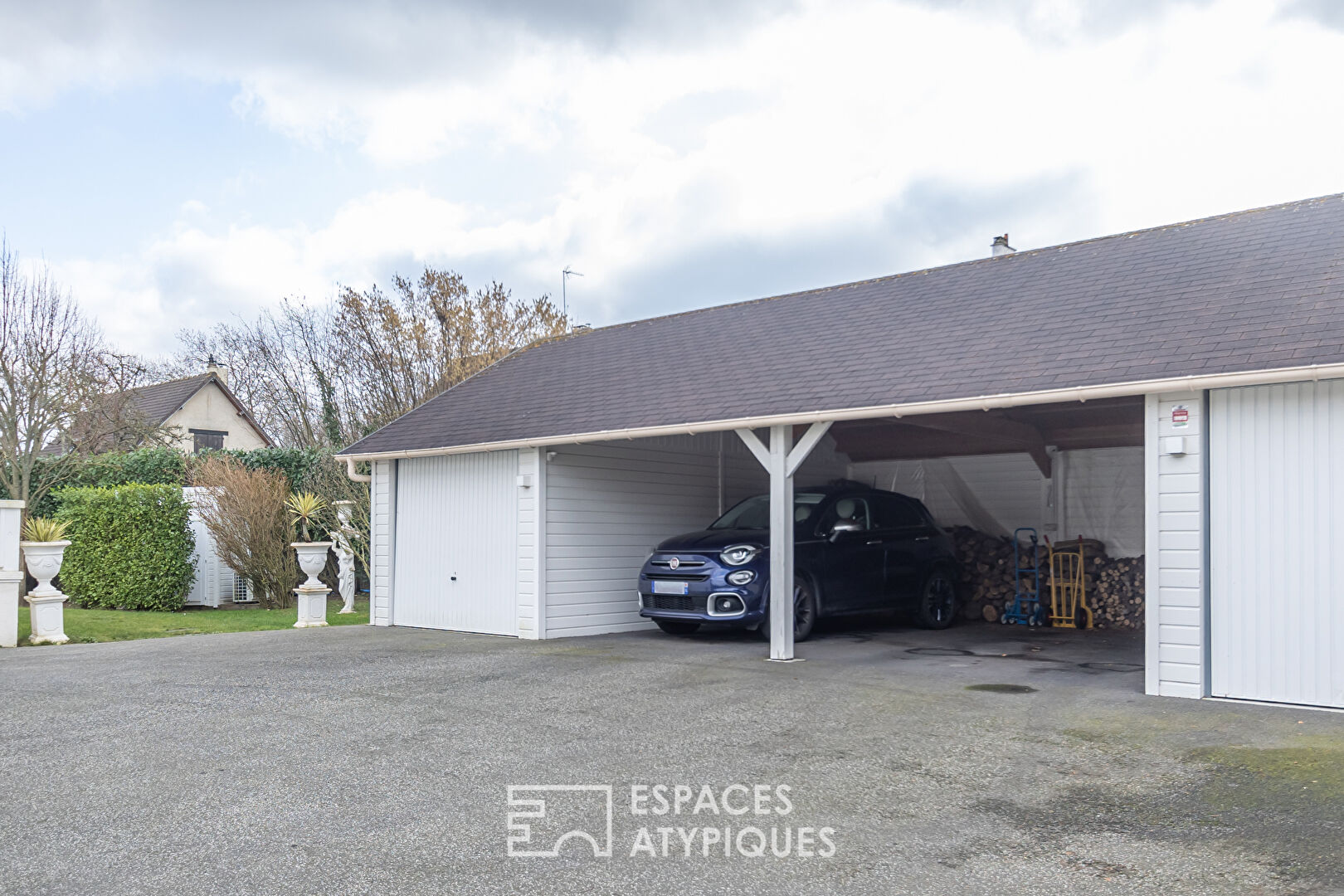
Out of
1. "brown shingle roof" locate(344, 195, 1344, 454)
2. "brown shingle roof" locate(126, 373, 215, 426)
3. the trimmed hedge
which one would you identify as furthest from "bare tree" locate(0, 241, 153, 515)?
"brown shingle roof" locate(344, 195, 1344, 454)

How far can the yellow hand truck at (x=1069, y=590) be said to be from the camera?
12.7 m

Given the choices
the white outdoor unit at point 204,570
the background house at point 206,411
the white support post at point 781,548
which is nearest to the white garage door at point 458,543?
the white support post at point 781,548

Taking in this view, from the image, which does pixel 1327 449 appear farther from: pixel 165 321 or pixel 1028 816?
pixel 165 321

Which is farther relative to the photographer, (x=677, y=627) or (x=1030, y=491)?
(x=1030, y=491)

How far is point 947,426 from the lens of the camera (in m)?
11.5

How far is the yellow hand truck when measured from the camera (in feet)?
41.7

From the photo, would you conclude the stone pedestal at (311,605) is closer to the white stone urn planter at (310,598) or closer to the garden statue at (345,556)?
the white stone urn planter at (310,598)

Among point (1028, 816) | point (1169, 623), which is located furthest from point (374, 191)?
point (1028, 816)

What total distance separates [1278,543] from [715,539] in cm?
531

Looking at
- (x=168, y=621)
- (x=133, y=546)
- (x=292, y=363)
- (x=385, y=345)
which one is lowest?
(x=168, y=621)

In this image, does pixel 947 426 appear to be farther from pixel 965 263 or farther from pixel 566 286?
pixel 566 286

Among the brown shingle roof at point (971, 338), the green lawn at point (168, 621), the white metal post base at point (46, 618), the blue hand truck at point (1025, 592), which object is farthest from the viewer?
the blue hand truck at point (1025, 592)

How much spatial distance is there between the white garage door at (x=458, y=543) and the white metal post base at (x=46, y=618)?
383 centimetres

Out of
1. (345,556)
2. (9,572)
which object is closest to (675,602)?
(9,572)
